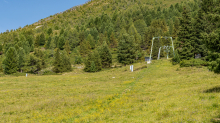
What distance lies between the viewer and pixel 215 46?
13180 mm

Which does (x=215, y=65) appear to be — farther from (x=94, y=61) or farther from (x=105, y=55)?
(x=105, y=55)

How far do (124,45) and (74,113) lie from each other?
59.6 metres

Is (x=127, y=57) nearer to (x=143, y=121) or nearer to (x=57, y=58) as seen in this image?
(x=57, y=58)

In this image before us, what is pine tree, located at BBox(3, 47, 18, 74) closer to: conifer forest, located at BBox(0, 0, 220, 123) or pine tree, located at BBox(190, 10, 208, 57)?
conifer forest, located at BBox(0, 0, 220, 123)

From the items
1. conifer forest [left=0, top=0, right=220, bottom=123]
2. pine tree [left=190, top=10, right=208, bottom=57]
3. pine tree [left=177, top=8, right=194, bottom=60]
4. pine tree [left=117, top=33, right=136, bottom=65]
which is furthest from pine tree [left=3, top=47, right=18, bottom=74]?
pine tree [left=190, top=10, right=208, bottom=57]

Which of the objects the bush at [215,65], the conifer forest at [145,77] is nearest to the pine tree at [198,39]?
the conifer forest at [145,77]

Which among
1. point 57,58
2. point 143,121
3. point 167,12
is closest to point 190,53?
point 143,121

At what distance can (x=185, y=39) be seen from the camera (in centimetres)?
4497

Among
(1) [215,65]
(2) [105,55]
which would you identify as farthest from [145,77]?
(2) [105,55]

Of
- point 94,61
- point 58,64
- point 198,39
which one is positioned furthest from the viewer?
point 58,64

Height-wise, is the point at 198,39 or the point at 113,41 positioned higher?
the point at 113,41

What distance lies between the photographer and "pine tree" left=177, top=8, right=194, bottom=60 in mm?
43181

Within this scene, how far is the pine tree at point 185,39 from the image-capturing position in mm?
43181

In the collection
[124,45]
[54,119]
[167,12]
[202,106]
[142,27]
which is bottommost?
[54,119]
